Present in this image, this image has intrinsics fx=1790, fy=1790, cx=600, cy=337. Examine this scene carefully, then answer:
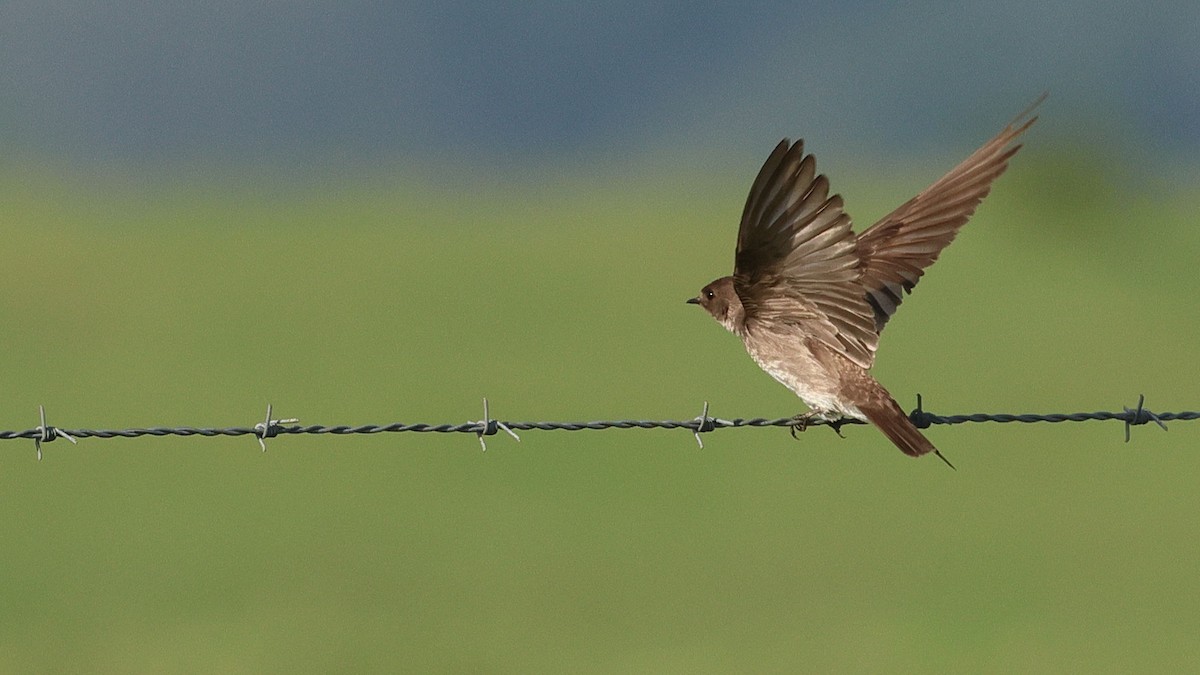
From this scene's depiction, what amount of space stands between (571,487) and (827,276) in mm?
11311

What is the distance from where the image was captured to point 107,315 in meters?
27.7

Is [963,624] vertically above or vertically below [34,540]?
below

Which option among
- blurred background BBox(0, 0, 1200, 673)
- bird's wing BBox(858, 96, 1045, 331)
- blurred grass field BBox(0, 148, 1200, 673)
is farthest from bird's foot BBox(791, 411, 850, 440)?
blurred grass field BBox(0, 148, 1200, 673)

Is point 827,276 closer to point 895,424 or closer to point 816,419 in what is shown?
point 895,424

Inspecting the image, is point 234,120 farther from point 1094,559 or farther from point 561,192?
point 1094,559

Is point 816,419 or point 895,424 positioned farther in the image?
point 816,419

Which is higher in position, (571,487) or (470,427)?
(571,487)

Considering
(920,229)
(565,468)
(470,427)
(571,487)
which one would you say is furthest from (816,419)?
(565,468)

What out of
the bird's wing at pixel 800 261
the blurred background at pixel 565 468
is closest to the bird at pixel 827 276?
the bird's wing at pixel 800 261

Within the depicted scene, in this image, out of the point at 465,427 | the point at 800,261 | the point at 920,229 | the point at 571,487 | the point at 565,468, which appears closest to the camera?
the point at 465,427

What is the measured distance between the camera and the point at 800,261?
5.66 m

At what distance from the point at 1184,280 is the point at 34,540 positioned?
2074cm

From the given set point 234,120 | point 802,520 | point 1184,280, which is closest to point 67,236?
point 1184,280

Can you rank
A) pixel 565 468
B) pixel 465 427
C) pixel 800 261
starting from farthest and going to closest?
pixel 565 468, pixel 800 261, pixel 465 427
